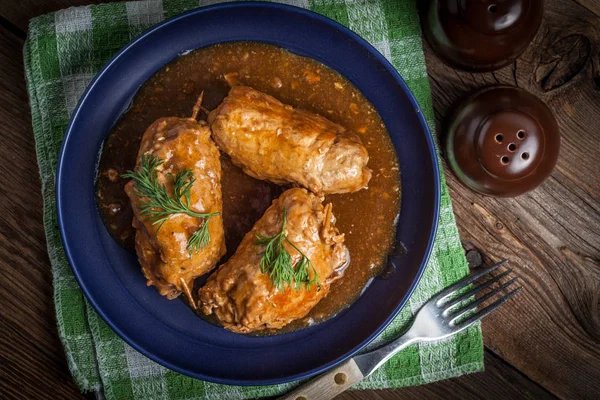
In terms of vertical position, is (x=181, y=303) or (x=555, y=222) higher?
(x=555, y=222)

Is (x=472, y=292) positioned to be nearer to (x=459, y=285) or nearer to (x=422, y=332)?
(x=459, y=285)

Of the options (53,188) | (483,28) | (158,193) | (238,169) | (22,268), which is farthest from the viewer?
(22,268)

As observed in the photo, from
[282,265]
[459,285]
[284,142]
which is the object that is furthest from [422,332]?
[284,142]

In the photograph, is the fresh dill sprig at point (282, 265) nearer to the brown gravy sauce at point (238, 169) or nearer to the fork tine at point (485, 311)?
the brown gravy sauce at point (238, 169)

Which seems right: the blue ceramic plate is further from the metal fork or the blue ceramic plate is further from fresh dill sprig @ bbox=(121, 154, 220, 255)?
fresh dill sprig @ bbox=(121, 154, 220, 255)

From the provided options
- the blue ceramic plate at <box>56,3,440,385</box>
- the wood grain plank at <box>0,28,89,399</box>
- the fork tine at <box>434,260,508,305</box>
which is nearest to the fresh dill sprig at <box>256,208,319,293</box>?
the blue ceramic plate at <box>56,3,440,385</box>

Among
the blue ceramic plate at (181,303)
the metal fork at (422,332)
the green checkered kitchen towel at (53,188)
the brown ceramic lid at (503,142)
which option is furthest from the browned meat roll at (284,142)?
the metal fork at (422,332)

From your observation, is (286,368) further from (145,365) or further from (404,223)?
(404,223)
